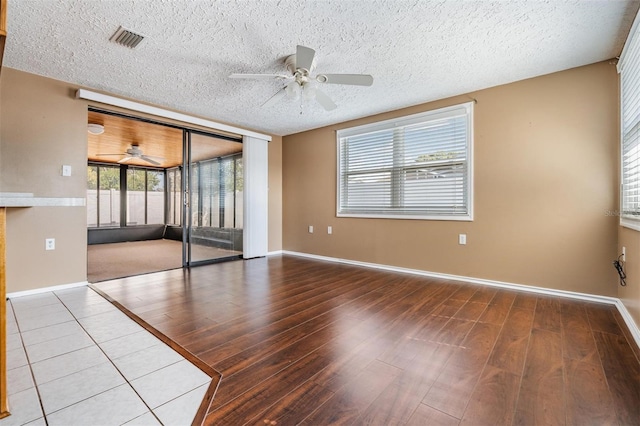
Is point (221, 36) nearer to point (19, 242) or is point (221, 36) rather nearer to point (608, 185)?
point (19, 242)

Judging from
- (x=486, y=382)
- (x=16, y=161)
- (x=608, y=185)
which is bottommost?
(x=486, y=382)

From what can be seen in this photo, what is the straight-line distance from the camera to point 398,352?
1862 millimetres

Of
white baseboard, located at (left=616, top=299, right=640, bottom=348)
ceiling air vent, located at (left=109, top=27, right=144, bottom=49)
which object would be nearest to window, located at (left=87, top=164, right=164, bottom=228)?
ceiling air vent, located at (left=109, top=27, right=144, bottom=49)

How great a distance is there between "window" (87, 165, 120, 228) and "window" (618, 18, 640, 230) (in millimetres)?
10202

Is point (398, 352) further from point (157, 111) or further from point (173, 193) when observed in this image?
point (173, 193)

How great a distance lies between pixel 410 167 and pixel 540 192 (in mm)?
1550

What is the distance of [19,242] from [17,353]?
1813 mm

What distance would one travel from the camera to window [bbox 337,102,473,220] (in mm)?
3699

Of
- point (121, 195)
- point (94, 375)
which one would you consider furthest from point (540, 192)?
point (121, 195)

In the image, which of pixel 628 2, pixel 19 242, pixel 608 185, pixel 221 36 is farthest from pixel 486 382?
pixel 19 242

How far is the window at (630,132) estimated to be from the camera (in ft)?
7.14

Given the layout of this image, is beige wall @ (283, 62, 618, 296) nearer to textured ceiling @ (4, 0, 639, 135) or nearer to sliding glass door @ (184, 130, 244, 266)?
textured ceiling @ (4, 0, 639, 135)

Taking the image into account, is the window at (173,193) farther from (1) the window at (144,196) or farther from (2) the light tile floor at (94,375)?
(2) the light tile floor at (94,375)

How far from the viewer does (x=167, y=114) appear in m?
4.07
